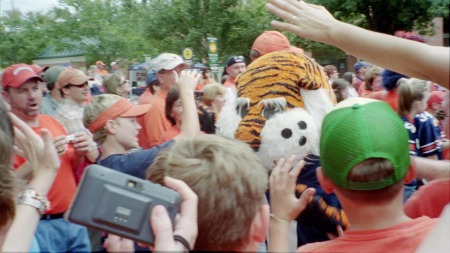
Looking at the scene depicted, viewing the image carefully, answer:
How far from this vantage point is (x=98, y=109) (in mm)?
3637

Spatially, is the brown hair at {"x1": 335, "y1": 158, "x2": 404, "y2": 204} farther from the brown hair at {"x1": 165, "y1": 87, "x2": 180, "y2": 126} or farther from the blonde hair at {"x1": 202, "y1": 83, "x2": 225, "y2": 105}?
the blonde hair at {"x1": 202, "y1": 83, "x2": 225, "y2": 105}

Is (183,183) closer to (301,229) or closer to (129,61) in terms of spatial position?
(301,229)

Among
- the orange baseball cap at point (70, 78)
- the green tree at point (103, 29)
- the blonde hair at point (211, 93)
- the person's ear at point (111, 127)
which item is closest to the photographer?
the person's ear at point (111, 127)

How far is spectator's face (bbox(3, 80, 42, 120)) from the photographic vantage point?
3.90 m

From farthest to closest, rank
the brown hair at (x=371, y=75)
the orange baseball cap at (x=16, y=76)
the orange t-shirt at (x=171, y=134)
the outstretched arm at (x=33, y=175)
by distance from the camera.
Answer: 1. the brown hair at (x=371, y=75)
2. the orange t-shirt at (x=171, y=134)
3. the orange baseball cap at (x=16, y=76)
4. the outstretched arm at (x=33, y=175)

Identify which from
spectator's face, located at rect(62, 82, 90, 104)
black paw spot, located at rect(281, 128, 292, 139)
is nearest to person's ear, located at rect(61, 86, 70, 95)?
spectator's face, located at rect(62, 82, 90, 104)

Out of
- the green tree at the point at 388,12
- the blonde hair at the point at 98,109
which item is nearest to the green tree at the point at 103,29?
the green tree at the point at 388,12

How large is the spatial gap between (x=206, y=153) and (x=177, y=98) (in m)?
2.98

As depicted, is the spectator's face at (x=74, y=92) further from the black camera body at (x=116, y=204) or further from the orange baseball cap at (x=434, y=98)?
the black camera body at (x=116, y=204)

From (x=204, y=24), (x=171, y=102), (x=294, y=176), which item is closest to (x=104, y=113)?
(x=171, y=102)

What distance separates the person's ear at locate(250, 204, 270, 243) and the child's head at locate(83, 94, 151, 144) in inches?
83.7

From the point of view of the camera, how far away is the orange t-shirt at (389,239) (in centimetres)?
173

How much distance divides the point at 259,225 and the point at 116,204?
0.46 metres

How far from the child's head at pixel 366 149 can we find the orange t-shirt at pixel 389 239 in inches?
4.2
